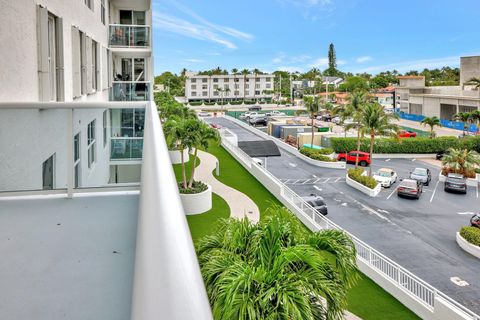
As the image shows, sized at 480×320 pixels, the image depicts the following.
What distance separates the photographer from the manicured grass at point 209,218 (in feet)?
54.2

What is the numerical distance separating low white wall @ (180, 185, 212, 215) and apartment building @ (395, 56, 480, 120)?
50.5 m

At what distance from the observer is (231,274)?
6.22 m

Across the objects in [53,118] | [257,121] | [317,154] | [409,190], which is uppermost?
[257,121]

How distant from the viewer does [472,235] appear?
17828 mm

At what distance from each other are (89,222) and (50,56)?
5317mm

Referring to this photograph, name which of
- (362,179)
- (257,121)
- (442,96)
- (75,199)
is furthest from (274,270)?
(442,96)

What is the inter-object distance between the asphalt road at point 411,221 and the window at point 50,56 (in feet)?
43.2

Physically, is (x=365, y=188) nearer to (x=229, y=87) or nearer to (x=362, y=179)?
(x=362, y=179)

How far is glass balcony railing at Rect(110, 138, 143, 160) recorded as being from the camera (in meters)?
6.22

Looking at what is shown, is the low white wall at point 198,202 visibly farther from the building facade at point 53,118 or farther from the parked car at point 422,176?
the parked car at point 422,176

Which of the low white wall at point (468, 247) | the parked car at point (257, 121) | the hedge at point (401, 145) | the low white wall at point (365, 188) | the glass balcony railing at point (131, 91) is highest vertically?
the glass balcony railing at point (131, 91)

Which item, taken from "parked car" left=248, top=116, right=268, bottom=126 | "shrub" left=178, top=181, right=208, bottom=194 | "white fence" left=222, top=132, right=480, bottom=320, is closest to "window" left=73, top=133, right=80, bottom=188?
"white fence" left=222, top=132, right=480, bottom=320

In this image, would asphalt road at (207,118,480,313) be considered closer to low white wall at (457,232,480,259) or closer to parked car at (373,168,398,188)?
low white wall at (457,232,480,259)

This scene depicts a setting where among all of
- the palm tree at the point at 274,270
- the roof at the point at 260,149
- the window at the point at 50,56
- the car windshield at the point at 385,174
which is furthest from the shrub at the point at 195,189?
the car windshield at the point at 385,174
